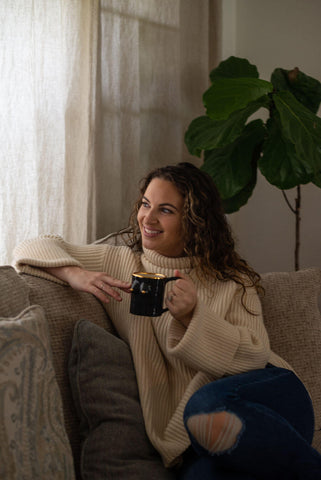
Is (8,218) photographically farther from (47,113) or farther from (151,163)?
(151,163)

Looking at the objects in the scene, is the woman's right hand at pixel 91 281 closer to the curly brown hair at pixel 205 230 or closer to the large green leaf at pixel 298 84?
the curly brown hair at pixel 205 230

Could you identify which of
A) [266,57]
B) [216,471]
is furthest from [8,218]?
[266,57]

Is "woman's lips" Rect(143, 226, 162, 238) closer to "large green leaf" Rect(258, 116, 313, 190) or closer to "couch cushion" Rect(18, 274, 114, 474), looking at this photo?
"couch cushion" Rect(18, 274, 114, 474)

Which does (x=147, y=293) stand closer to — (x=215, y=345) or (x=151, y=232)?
(x=215, y=345)

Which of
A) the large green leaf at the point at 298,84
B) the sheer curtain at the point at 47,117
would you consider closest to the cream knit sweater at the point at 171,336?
the sheer curtain at the point at 47,117

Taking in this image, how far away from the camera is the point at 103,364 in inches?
49.8

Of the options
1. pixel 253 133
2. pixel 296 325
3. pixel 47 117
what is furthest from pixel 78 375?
pixel 253 133

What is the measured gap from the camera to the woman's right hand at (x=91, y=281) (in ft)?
4.41

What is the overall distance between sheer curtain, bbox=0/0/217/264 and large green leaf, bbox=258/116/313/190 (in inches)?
19.3

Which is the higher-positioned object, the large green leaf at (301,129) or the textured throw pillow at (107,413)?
the large green leaf at (301,129)

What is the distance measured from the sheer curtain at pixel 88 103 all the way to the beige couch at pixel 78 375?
69 cm

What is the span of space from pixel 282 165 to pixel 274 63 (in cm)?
108

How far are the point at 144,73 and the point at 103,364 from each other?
150 centimetres

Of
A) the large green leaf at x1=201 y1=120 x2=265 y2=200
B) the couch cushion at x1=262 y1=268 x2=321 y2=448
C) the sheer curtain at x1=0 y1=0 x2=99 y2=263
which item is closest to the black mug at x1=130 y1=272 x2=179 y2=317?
the couch cushion at x1=262 y1=268 x2=321 y2=448
